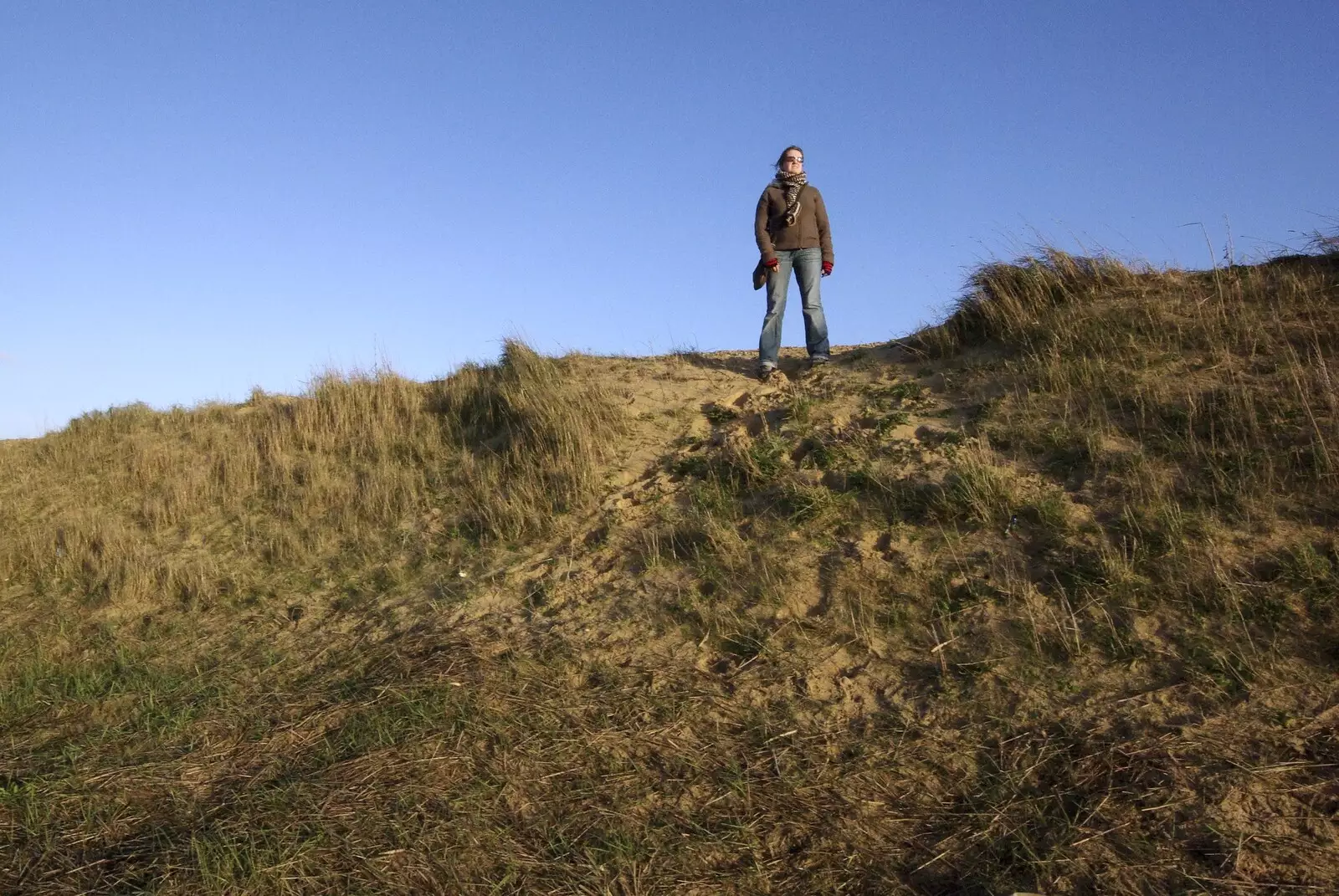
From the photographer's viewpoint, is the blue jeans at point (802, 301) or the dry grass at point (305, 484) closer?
the dry grass at point (305, 484)

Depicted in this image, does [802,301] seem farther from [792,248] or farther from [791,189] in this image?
[791,189]

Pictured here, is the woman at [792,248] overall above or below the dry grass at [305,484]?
above

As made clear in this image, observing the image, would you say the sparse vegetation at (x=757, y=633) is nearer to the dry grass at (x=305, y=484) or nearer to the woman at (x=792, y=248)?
the dry grass at (x=305, y=484)

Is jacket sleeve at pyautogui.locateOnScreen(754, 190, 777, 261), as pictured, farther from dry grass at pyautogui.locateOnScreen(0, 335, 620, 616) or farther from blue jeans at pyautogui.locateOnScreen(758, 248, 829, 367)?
dry grass at pyautogui.locateOnScreen(0, 335, 620, 616)

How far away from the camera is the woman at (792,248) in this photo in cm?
861

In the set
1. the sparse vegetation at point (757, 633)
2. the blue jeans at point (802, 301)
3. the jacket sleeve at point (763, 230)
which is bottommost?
the sparse vegetation at point (757, 633)

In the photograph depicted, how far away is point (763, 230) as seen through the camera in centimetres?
865

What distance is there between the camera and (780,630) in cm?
559

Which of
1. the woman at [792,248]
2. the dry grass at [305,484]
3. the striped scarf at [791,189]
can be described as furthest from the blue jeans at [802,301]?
the dry grass at [305,484]

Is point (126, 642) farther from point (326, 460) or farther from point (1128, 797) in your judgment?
point (1128, 797)

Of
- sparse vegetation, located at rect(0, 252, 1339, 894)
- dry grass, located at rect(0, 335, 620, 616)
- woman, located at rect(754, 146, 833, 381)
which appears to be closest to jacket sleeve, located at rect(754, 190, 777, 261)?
woman, located at rect(754, 146, 833, 381)

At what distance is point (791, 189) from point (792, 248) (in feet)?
1.75

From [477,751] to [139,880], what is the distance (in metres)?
1.52

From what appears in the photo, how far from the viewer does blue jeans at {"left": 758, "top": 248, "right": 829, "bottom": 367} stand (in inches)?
339
